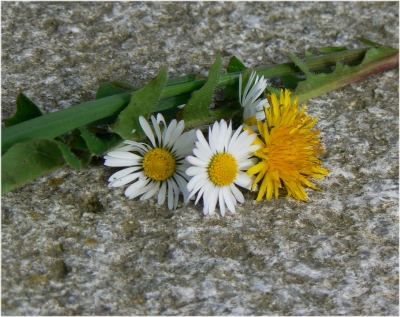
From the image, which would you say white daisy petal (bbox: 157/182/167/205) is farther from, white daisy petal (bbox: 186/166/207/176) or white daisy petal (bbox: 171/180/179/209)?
white daisy petal (bbox: 186/166/207/176)

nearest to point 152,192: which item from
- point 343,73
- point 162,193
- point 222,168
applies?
point 162,193

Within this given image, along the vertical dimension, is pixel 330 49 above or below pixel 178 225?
above

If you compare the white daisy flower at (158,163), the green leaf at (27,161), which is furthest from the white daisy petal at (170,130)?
the green leaf at (27,161)

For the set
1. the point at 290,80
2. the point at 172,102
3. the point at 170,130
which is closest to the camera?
the point at 170,130

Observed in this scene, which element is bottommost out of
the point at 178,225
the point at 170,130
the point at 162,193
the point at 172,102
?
the point at 178,225

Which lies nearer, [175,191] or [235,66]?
[175,191]

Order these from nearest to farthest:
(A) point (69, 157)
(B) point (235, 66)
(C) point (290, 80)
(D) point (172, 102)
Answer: (A) point (69, 157)
(D) point (172, 102)
(B) point (235, 66)
(C) point (290, 80)

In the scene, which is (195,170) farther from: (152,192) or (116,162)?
(116,162)
